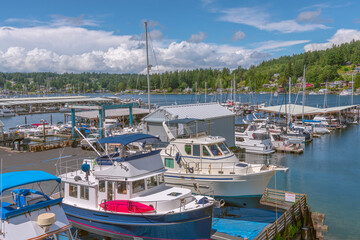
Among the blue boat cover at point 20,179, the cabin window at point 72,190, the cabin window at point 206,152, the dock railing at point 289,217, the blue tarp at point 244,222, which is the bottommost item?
the blue tarp at point 244,222

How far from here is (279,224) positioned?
1526 cm

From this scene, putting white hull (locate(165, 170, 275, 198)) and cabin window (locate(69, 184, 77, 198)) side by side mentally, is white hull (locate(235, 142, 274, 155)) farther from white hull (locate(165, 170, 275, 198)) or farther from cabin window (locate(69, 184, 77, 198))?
cabin window (locate(69, 184, 77, 198))

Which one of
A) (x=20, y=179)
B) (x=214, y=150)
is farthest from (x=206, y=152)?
(x=20, y=179)

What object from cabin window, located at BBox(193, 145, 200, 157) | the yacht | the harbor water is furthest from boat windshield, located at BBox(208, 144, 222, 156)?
the yacht

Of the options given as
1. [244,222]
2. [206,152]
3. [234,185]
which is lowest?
[244,222]

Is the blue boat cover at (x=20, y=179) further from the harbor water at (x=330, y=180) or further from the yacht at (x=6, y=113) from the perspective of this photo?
the yacht at (x=6, y=113)

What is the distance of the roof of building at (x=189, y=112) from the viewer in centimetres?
3012

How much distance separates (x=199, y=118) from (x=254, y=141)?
1163cm

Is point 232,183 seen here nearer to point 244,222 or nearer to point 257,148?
point 244,222

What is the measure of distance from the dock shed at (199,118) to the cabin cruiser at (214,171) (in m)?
8.55

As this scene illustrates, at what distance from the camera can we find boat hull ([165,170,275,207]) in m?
19.1

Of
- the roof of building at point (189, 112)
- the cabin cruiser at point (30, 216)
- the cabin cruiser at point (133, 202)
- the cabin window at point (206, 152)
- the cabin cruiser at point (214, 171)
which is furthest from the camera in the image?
the roof of building at point (189, 112)

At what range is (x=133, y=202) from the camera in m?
13.6

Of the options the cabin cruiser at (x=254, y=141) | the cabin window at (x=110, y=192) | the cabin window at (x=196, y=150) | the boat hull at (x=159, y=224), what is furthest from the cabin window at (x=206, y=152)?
the cabin cruiser at (x=254, y=141)
